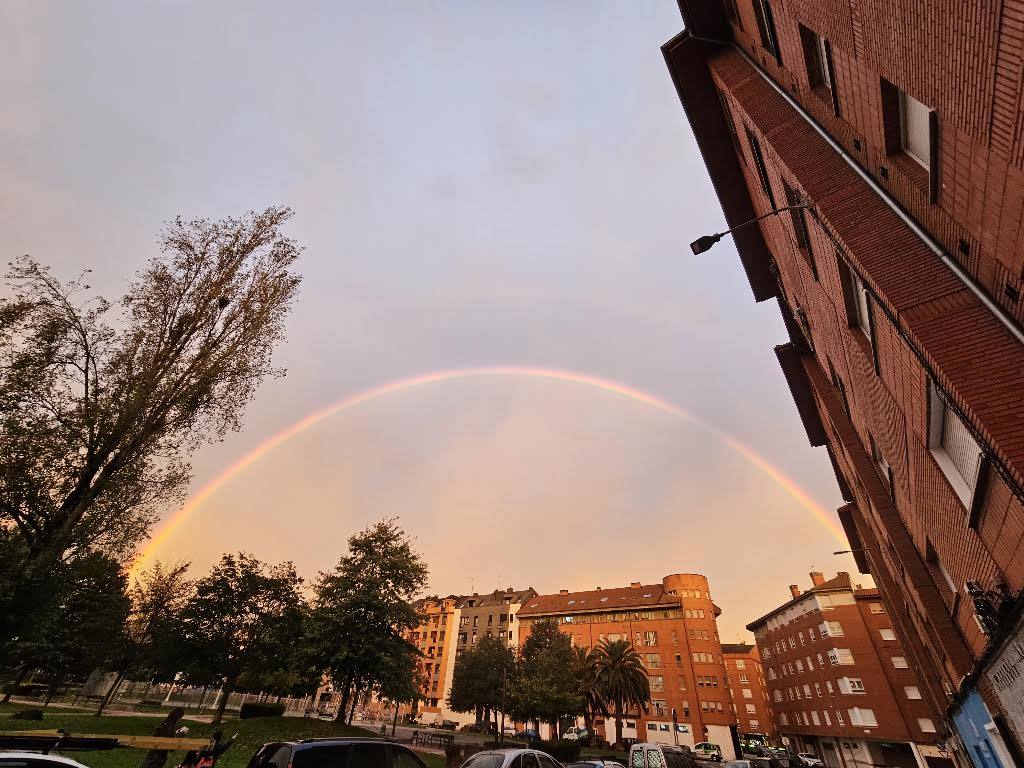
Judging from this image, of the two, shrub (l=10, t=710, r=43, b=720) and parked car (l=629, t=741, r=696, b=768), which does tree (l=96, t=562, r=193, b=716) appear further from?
parked car (l=629, t=741, r=696, b=768)

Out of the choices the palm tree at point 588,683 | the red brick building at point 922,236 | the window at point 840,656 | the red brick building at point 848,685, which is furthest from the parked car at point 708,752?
the red brick building at point 922,236

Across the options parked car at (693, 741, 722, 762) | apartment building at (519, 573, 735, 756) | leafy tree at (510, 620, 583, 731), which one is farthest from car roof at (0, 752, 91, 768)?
apartment building at (519, 573, 735, 756)

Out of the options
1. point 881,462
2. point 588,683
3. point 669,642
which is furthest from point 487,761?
point 669,642

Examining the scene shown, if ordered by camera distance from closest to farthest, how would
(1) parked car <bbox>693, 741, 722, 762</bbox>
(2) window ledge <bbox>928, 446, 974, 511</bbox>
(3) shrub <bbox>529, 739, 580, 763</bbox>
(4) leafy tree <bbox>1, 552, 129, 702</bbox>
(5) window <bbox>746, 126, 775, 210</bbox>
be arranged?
(2) window ledge <bbox>928, 446, 974, 511</bbox> → (5) window <bbox>746, 126, 775, 210</bbox> → (3) shrub <bbox>529, 739, 580, 763</bbox> → (4) leafy tree <bbox>1, 552, 129, 702</bbox> → (1) parked car <bbox>693, 741, 722, 762</bbox>

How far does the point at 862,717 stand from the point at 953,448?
2506 inches

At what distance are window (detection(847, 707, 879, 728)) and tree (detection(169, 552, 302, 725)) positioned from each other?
58.5m

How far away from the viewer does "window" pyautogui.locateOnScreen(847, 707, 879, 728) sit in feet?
161

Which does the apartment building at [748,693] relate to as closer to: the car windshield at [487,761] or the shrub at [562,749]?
the shrub at [562,749]

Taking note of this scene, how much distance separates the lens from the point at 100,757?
14.1 meters

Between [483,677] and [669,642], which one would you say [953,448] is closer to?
[483,677]

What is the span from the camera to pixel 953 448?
6.65 metres

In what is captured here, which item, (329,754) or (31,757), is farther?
(329,754)

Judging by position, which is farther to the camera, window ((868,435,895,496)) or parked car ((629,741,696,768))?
parked car ((629,741,696,768))

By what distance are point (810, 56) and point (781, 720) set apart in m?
86.3
